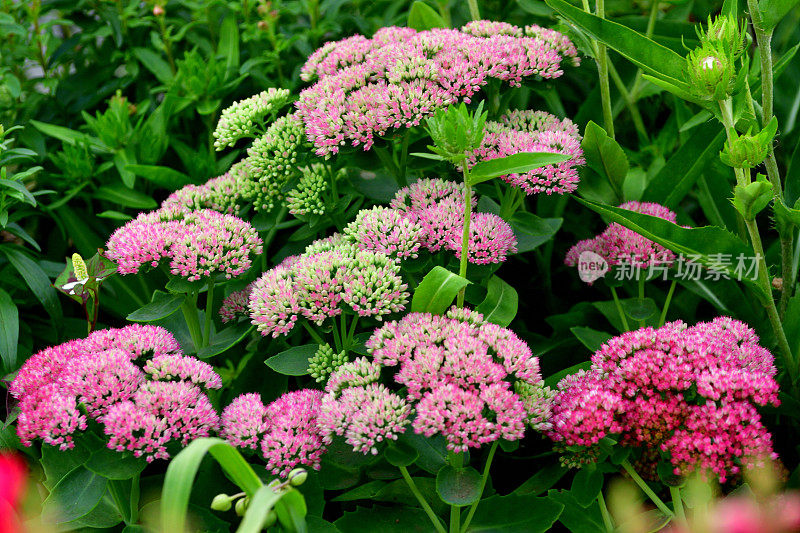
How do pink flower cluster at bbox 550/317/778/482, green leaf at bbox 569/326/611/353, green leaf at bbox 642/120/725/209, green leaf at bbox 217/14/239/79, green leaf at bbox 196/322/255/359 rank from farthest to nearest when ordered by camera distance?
green leaf at bbox 217/14/239/79, green leaf at bbox 642/120/725/209, green leaf at bbox 569/326/611/353, green leaf at bbox 196/322/255/359, pink flower cluster at bbox 550/317/778/482

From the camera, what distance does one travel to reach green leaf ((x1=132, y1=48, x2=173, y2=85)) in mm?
1653

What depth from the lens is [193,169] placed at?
57.9 inches

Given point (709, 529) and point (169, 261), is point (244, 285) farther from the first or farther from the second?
point (709, 529)

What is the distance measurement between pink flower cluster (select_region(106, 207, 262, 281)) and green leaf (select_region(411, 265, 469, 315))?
0.95ft

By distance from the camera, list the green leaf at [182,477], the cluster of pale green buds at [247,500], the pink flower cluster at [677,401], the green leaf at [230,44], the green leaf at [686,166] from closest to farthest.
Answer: the green leaf at [182,477]
the cluster of pale green buds at [247,500]
the pink flower cluster at [677,401]
the green leaf at [686,166]
the green leaf at [230,44]

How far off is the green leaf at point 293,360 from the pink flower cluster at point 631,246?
0.51m

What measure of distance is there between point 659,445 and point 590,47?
726mm

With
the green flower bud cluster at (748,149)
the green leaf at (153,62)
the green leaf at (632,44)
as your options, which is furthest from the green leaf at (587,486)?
the green leaf at (153,62)

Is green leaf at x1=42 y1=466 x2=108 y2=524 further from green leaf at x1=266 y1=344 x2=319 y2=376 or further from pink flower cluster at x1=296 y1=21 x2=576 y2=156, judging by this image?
pink flower cluster at x1=296 y1=21 x2=576 y2=156

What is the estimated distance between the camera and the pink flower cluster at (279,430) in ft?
2.95

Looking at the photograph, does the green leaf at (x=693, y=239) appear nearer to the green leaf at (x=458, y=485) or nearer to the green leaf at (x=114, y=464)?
the green leaf at (x=458, y=485)

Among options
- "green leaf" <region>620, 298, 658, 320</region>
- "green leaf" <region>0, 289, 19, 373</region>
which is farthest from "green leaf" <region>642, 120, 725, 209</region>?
"green leaf" <region>0, 289, 19, 373</region>

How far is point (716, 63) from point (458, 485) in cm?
63

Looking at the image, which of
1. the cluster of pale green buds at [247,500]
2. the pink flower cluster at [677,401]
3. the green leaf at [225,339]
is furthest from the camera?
the green leaf at [225,339]
